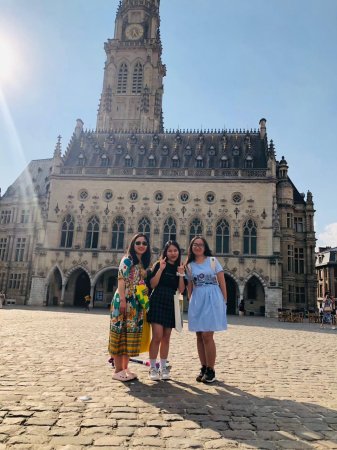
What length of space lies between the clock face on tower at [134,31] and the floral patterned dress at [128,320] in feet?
186

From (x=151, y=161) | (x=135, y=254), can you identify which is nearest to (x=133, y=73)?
(x=151, y=161)

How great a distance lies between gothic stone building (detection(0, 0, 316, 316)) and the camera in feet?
111

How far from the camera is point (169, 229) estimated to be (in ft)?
114

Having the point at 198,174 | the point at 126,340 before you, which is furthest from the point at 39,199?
the point at 126,340

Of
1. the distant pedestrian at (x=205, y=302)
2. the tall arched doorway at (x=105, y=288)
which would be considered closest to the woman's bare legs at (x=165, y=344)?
the distant pedestrian at (x=205, y=302)

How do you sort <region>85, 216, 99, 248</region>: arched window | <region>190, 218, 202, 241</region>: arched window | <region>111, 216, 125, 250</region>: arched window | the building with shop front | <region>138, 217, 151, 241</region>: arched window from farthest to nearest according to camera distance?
the building with shop front → <region>85, 216, 99, 248</region>: arched window → <region>138, 217, 151, 241</region>: arched window → <region>111, 216, 125, 250</region>: arched window → <region>190, 218, 202, 241</region>: arched window

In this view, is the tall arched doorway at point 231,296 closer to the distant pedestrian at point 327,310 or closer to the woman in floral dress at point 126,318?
the distant pedestrian at point 327,310

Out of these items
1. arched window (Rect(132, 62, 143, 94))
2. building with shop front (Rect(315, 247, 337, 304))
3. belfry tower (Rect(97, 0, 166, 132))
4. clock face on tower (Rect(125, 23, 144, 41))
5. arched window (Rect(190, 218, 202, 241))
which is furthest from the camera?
building with shop front (Rect(315, 247, 337, 304))

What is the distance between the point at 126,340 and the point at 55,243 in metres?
31.2

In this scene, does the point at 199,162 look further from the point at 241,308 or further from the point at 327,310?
the point at 327,310

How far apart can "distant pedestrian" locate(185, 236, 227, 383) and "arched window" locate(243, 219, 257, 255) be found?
27.5 metres

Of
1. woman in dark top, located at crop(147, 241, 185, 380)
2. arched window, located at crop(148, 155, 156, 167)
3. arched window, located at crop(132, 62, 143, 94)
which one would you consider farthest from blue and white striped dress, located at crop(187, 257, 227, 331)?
arched window, located at crop(132, 62, 143, 94)

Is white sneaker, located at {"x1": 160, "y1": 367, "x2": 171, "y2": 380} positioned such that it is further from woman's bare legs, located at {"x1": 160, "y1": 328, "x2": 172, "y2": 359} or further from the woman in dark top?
woman's bare legs, located at {"x1": 160, "y1": 328, "x2": 172, "y2": 359}

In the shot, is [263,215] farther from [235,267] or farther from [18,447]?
[18,447]
